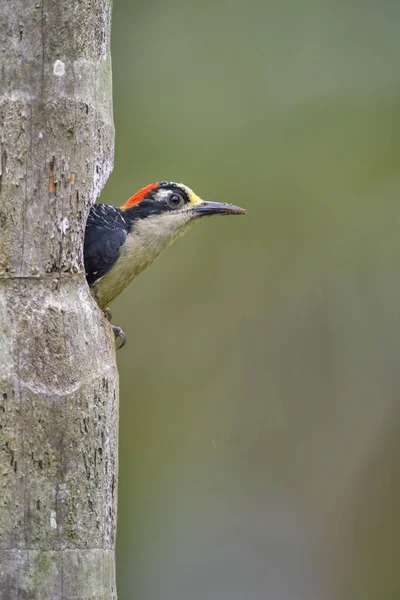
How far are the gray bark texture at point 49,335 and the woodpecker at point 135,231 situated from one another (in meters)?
1.07

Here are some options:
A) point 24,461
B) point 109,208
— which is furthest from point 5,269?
point 109,208

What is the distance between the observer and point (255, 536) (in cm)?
980

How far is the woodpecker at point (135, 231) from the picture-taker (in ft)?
16.2

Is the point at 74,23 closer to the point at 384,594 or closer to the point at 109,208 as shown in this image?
the point at 109,208

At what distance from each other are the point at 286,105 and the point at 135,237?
15.1 feet

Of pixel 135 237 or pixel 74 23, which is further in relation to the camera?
pixel 135 237

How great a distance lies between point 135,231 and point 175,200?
29 cm

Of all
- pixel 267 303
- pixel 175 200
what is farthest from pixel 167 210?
pixel 267 303

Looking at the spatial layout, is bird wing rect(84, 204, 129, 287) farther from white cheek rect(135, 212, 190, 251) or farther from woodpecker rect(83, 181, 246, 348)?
white cheek rect(135, 212, 190, 251)

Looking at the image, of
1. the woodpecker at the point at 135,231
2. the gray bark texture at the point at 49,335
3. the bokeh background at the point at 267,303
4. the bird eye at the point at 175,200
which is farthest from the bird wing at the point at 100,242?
the bokeh background at the point at 267,303

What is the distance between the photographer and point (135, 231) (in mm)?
5359

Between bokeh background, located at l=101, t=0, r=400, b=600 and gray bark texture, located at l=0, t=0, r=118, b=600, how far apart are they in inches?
216

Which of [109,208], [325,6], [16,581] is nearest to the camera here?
[16,581]

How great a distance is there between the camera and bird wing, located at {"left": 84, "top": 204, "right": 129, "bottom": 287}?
15.8ft
